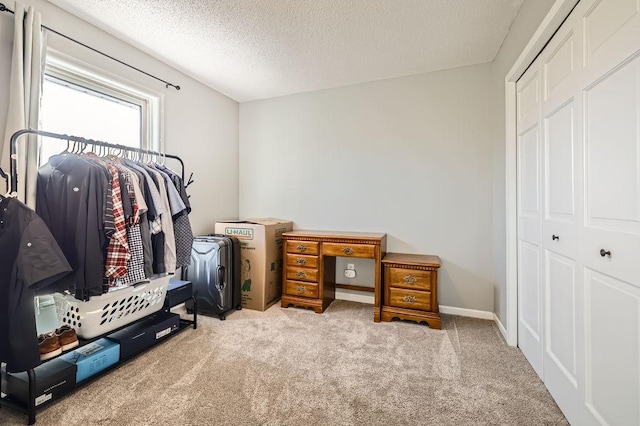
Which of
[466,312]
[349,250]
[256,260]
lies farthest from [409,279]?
[256,260]

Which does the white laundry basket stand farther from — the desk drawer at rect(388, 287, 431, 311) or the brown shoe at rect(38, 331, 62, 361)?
the desk drawer at rect(388, 287, 431, 311)

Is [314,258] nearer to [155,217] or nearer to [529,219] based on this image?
[155,217]

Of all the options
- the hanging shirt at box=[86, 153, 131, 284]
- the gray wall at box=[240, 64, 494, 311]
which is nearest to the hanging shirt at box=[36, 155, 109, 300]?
the hanging shirt at box=[86, 153, 131, 284]

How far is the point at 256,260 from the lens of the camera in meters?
2.84

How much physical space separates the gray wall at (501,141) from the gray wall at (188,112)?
119 inches

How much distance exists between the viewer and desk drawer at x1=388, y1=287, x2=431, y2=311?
246 centimetres

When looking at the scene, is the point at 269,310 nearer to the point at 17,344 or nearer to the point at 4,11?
the point at 17,344

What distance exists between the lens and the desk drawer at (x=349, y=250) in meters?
2.61

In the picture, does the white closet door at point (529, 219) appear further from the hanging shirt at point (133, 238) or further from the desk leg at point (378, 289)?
the hanging shirt at point (133, 238)

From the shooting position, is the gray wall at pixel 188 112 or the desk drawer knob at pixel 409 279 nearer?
the gray wall at pixel 188 112

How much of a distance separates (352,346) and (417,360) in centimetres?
48

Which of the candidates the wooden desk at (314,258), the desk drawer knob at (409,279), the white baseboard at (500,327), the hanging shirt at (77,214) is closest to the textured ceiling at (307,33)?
the hanging shirt at (77,214)

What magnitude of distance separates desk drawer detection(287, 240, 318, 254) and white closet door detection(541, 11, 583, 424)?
1.85 metres

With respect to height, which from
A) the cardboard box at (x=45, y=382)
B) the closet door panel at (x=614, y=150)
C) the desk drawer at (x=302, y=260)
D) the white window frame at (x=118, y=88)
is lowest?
the cardboard box at (x=45, y=382)
